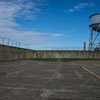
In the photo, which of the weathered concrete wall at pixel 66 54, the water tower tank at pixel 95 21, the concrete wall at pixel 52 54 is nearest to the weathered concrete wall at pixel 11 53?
the concrete wall at pixel 52 54

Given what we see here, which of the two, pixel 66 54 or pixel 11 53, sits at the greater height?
pixel 11 53

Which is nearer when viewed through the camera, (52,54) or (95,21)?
(95,21)

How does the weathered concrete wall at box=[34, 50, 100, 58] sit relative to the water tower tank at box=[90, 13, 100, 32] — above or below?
below

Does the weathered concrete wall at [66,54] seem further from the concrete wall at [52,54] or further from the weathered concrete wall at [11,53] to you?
the weathered concrete wall at [11,53]

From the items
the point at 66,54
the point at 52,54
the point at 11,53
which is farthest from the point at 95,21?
the point at 11,53

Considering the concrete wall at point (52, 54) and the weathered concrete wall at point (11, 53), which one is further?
the concrete wall at point (52, 54)

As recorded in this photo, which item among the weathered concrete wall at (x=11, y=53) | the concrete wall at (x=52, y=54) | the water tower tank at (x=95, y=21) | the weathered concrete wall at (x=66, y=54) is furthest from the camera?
the weathered concrete wall at (x=66, y=54)

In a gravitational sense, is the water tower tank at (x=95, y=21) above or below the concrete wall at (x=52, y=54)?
above

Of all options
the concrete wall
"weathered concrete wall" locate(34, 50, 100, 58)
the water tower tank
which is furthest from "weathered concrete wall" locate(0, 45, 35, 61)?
the water tower tank

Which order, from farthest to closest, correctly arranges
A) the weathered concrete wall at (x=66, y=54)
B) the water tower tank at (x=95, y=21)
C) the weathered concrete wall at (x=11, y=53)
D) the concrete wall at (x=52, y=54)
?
the weathered concrete wall at (x=66, y=54) → the water tower tank at (x=95, y=21) → the concrete wall at (x=52, y=54) → the weathered concrete wall at (x=11, y=53)

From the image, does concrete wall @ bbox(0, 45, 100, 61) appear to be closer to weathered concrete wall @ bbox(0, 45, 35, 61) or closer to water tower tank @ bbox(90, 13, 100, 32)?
weathered concrete wall @ bbox(0, 45, 35, 61)

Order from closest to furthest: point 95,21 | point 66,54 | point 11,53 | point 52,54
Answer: point 11,53 < point 95,21 < point 66,54 < point 52,54

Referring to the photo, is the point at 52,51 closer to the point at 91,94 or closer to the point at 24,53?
the point at 24,53

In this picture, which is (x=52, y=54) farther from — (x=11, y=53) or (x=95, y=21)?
(x=95, y=21)
